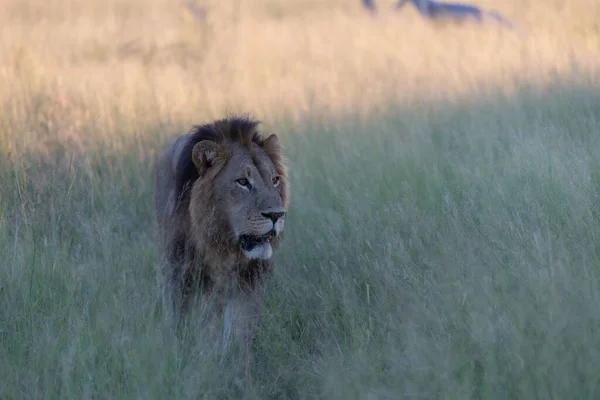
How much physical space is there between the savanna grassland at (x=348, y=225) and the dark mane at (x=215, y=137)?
62 cm

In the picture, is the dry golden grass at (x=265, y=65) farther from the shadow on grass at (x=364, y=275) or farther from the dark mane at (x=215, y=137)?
the dark mane at (x=215, y=137)

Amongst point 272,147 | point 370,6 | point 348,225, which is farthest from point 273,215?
point 370,6

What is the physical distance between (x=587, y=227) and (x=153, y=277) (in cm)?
241

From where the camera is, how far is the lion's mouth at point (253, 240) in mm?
4329

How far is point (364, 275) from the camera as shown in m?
4.84

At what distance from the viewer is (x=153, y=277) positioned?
5.00 meters

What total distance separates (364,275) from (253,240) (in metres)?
0.78

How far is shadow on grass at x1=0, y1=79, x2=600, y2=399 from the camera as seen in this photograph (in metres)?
3.43

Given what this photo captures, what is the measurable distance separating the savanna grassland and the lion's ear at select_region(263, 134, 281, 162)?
758 mm

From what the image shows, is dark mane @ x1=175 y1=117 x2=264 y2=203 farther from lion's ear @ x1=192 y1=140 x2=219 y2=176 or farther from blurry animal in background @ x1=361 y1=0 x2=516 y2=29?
blurry animal in background @ x1=361 y1=0 x2=516 y2=29

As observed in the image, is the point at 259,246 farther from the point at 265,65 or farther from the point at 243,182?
the point at 265,65

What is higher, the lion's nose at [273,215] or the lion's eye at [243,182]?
the lion's eye at [243,182]

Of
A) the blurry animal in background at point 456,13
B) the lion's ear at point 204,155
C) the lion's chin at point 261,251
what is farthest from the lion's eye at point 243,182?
the blurry animal in background at point 456,13

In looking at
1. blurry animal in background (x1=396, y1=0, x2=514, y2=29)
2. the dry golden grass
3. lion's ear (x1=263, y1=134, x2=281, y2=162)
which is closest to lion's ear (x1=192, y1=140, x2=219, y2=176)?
lion's ear (x1=263, y1=134, x2=281, y2=162)
